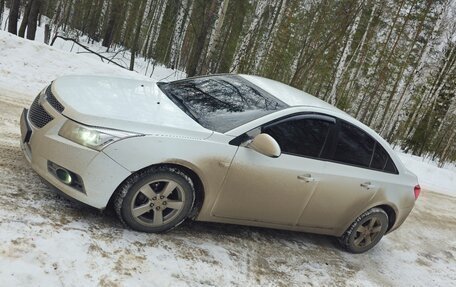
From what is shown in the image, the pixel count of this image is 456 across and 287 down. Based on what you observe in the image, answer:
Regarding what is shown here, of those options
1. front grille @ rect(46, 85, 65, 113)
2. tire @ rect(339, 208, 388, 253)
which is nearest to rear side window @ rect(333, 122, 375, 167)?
tire @ rect(339, 208, 388, 253)

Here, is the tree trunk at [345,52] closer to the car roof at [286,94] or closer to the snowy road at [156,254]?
the snowy road at [156,254]

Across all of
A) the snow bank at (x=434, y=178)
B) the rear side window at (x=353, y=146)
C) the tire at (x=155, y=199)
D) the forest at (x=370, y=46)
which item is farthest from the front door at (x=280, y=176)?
the forest at (x=370, y=46)

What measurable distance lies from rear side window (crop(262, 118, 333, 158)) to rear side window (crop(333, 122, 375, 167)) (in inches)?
8.5

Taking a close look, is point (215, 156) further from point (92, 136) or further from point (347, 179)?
point (347, 179)

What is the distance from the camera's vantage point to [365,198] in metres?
4.87

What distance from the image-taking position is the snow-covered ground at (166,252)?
3.14 metres

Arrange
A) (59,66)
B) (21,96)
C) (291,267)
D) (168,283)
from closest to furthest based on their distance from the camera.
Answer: (168,283) < (291,267) < (21,96) < (59,66)

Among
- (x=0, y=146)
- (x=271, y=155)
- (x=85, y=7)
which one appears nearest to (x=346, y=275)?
(x=271, y=155)

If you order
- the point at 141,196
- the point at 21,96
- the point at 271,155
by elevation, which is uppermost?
the point at 271,155

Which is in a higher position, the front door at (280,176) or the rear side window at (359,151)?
the rear side window at (359,151)

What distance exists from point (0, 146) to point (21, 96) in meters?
3.11

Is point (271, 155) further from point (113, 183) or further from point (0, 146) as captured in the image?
point (0, 146)

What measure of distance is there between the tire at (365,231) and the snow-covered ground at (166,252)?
0.14 meters

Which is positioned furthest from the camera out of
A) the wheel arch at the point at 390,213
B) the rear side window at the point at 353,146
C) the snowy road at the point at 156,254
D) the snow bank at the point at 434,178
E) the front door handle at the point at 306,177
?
the snow bank at the point at 434,178
